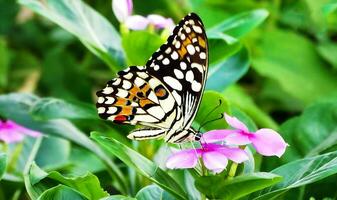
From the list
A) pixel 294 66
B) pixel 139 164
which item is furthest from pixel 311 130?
pixel 294 66

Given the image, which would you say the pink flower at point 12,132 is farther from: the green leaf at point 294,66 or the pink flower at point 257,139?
the green leaf at point 294,66

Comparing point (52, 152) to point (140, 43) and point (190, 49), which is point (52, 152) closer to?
point (140, 43)

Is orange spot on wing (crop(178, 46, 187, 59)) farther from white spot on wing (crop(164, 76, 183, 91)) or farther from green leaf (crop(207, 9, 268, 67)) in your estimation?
green leaf (crop(207, 9, 268, 67))

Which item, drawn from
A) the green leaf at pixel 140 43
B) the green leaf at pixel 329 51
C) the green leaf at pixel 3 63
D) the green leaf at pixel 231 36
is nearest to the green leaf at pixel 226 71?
the green leaf at pixel 231 36

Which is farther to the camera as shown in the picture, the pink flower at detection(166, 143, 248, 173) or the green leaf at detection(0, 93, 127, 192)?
the green leaf at detection(0, 93, 127, 192)

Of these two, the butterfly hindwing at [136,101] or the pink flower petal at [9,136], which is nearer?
the butterfly hindwing at [136,101]

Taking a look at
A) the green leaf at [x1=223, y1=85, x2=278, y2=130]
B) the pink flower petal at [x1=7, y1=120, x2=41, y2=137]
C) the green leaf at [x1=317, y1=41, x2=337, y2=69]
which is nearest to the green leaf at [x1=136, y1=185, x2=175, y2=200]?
the pink flower petal at [x1=7, y1=120, x2=41, y2=137]

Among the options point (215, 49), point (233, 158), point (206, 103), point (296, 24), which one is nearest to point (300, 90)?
point (296, 24)
